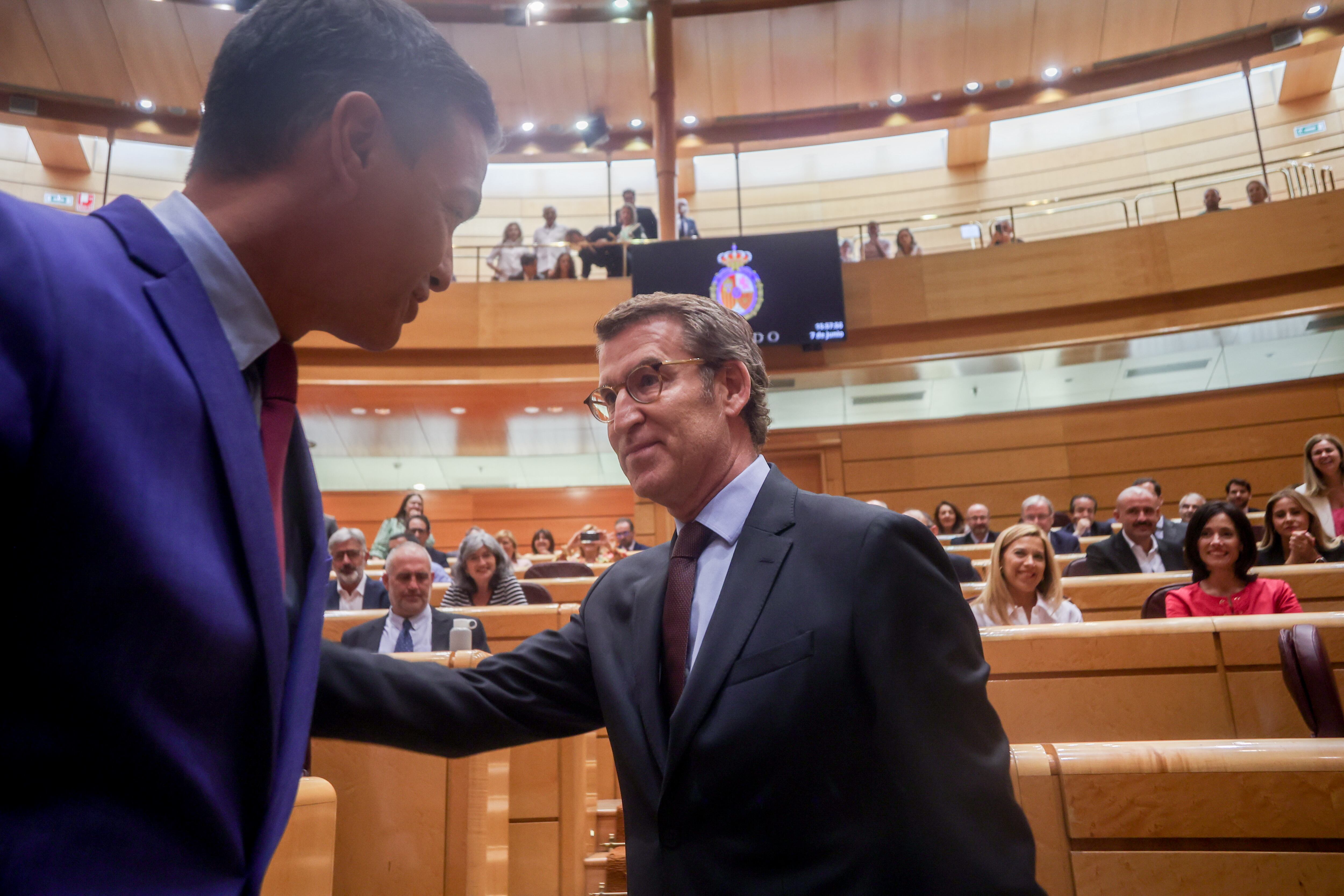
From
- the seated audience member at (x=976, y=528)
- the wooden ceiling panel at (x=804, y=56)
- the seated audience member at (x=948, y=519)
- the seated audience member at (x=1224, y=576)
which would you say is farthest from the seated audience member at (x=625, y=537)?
the wooden ceiling panel at (x=804, y=56)

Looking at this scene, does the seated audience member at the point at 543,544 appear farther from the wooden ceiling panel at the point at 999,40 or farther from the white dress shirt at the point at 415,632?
the wooden ceiling panel at the point at 999,40

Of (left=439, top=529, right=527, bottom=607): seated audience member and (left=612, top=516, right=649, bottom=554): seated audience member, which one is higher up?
(left=612, top=516, right=649, bottom=554): seated audience member

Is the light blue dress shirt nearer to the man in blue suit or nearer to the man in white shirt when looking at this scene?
the man in blue suit

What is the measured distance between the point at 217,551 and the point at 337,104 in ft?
1.29

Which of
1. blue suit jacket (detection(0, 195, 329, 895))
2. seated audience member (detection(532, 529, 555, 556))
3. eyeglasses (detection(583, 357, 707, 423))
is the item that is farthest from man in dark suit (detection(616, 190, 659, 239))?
blue suit jacket (detection(0, 195, 329, 895))

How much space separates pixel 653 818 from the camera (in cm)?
108

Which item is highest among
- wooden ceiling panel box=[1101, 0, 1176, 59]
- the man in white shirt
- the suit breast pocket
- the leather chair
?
wooden ceiling panel box=[1101, 0, 1176, 59]

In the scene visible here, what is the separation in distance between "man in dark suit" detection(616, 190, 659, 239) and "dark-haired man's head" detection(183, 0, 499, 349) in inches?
373

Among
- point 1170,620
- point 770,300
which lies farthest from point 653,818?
point 770,300

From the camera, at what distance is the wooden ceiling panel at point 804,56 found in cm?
1035

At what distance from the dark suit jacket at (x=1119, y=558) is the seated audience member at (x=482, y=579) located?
137 inches

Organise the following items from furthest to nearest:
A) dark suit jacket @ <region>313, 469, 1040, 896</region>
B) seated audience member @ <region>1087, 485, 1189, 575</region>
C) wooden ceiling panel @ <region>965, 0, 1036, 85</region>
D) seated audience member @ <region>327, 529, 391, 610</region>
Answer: wooden ceiling panel @ <region>965, 0, 1036, 85</region>
seated audience member @ <region>1087, 485, 1189, 575</region>
seated audience member @ <region>327, 529, 391, 610</region>
dark suit jacket @ <region>313, 469, 1040, 896</region>

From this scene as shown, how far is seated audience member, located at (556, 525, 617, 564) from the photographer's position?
814 centimetres

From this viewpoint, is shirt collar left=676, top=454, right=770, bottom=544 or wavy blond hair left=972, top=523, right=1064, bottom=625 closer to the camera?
shirt collar left=676, top=454, right=770, bottom=544
